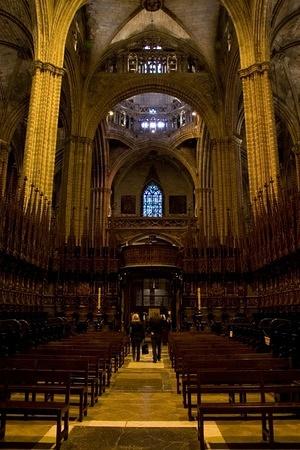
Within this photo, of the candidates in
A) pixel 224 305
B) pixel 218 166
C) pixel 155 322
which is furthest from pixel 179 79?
pixel 155 322

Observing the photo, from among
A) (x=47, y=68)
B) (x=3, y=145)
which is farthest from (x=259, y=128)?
(x=3, y=145)

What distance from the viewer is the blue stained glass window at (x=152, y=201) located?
34.6m

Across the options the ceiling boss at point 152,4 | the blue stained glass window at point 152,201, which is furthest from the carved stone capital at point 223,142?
the blue stained glass window at point 152,201

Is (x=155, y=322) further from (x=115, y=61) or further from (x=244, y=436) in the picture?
Answer: (x=115, y=61)

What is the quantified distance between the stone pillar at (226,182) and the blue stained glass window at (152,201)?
13.1 m

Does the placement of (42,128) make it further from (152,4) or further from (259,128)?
(152,4)

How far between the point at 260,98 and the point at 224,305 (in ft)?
25.7

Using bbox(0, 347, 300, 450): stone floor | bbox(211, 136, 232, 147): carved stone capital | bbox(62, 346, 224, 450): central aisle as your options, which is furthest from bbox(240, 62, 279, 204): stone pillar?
bbox(0, 347, 300, 450): stone floor

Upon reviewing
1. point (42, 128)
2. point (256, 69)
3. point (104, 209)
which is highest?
point (256, 69)

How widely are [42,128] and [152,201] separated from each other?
21.4m

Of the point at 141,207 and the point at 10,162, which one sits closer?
the point at 10,162

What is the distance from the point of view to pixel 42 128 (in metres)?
14.1

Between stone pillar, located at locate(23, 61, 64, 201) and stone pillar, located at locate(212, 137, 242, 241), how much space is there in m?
9.78

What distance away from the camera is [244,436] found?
3514 millimetres
